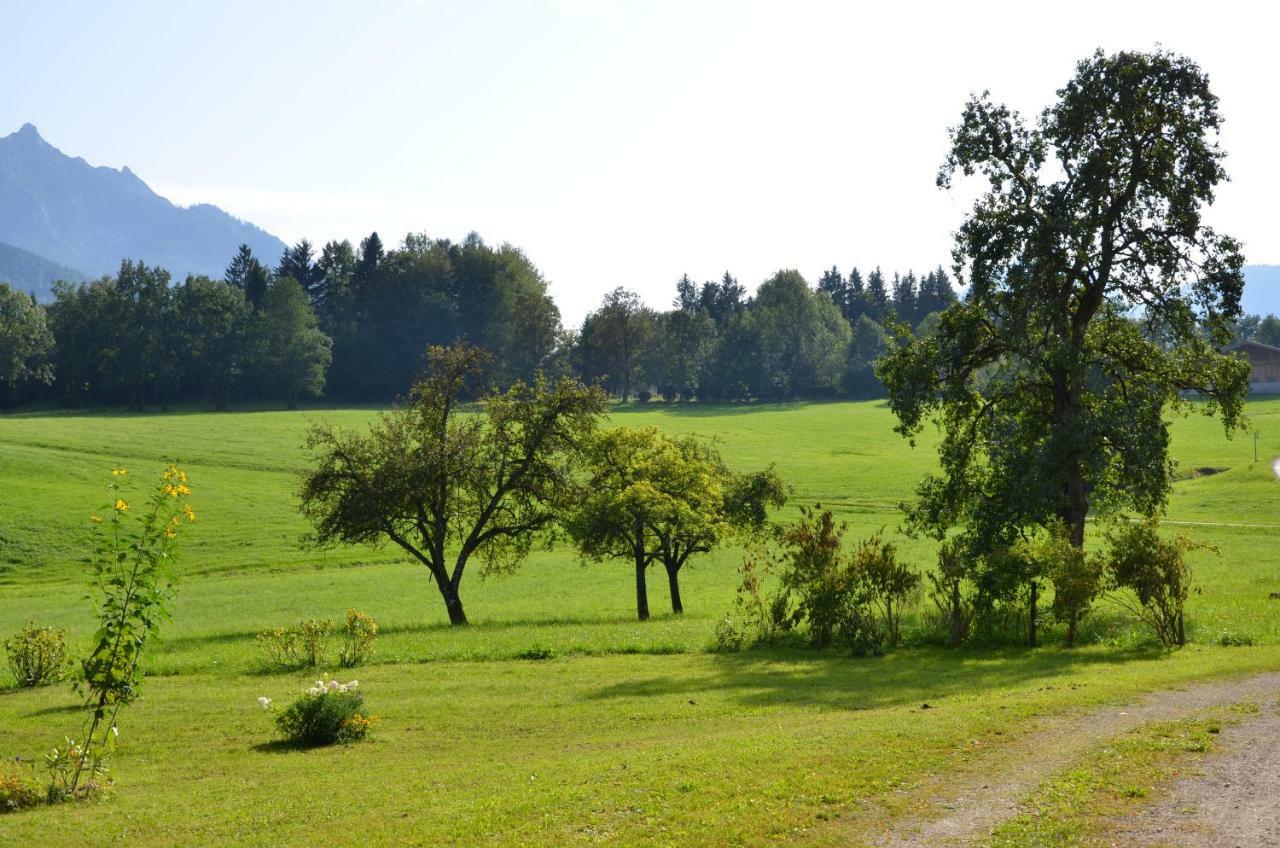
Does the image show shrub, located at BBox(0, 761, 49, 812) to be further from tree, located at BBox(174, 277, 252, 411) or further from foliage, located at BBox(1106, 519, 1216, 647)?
tree, located at BBox(174, 277, 252, 411)

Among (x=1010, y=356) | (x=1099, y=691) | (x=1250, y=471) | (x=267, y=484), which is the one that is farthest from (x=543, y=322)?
(x=1099, y=691)

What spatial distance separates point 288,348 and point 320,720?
411ft

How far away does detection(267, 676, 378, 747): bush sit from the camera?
57.0 feet

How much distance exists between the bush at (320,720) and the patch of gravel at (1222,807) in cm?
1150

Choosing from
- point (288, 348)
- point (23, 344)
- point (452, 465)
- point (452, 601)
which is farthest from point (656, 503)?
point (23, 344)

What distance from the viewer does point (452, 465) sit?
3653 cm

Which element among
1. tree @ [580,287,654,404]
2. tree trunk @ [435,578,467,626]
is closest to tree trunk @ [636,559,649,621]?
tree trunk @ [435,578,467,626]

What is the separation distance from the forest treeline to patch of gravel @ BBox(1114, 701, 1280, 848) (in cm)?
12585

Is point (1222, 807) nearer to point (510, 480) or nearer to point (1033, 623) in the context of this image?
point (1033, 623)

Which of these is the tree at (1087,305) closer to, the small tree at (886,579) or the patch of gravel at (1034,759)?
the small tree at (886,579)

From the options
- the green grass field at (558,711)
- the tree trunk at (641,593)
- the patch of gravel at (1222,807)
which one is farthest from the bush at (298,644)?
the patch of gravel at (1222,807)

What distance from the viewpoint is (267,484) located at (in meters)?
75.8

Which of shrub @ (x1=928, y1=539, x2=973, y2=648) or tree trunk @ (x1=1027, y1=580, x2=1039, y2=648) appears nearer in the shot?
tree trunk @ (x1=1027, y1=580, x2=1039, y2=648)

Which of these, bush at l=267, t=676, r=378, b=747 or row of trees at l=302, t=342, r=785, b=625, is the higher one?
row of trees at l=302, t=342, r=785, b=625
